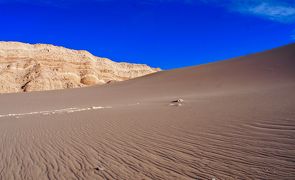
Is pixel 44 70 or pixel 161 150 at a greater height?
pixel 44 70

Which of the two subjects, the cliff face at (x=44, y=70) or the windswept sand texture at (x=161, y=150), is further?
the cliff face at (x=44, y=70)

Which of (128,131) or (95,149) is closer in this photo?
(95,149)

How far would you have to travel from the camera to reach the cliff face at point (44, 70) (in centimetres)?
5497

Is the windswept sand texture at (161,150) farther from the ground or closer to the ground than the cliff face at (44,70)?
closer to the ground

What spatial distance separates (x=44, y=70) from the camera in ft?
193

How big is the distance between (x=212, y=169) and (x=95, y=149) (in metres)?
2.47

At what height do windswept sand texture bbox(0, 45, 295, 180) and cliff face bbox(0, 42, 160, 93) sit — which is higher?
cliff face bbox(0, 42, 160, 93)

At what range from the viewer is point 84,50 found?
298 feet

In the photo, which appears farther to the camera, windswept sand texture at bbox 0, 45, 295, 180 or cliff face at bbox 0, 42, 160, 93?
cliff face at bbox 0, 42, 160, 93

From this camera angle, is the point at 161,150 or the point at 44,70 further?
the point at 44,70

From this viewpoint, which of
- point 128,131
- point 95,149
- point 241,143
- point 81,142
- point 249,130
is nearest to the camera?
point 241,143

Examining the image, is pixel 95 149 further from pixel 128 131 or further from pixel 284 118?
pixel 284 118

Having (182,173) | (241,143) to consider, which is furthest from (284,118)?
(182,173)

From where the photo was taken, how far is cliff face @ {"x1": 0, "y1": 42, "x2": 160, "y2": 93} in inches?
2164
